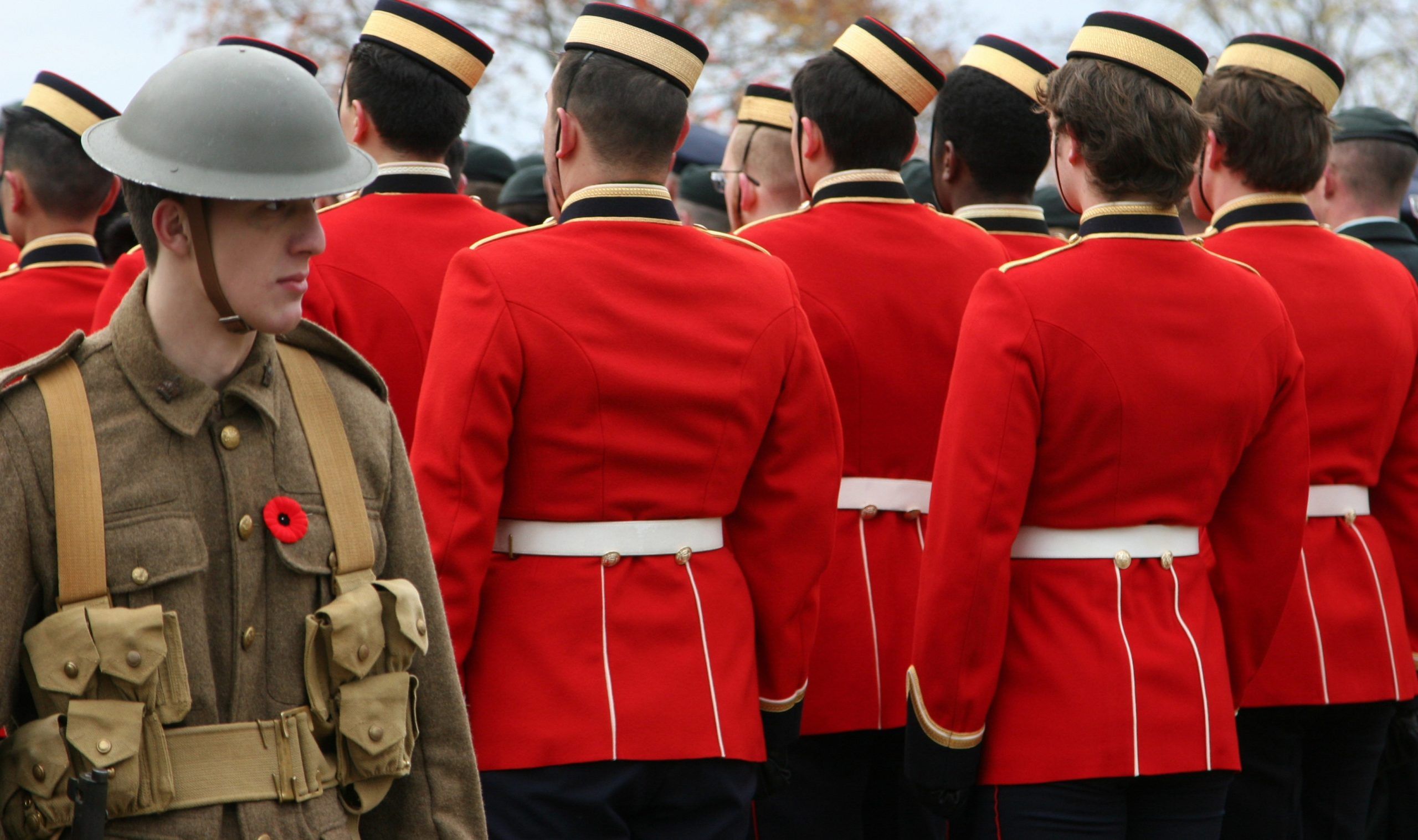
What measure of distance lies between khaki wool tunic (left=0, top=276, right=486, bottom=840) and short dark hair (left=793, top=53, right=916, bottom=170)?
210 centimetres

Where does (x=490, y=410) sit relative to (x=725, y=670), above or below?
above

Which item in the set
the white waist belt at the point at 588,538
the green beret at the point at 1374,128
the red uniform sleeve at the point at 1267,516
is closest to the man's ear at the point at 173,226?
the white waist belt at the point at 588,538

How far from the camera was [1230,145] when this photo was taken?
4.23m

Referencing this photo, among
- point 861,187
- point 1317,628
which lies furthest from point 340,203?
point 1317,628

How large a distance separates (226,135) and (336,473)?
1.59ft

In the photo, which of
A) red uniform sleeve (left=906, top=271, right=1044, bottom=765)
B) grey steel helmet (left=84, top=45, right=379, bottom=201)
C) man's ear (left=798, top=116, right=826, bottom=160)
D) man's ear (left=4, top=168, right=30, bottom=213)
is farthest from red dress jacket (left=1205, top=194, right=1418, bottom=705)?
man's ear (left=4, top=168, right=30, bottom=213)

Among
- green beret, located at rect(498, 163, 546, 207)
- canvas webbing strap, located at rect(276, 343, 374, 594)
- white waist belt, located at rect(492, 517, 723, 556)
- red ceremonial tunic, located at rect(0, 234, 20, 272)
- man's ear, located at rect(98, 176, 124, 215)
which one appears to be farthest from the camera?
green beret, located at rect(498, 163, 546, 207)

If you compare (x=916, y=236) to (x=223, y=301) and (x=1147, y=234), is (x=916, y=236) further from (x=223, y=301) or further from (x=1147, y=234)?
(x=223, y=301)

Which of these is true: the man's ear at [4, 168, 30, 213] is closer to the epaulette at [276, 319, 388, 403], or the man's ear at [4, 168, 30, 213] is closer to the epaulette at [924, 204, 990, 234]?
the epaulette at [924, 204, 990, 234]

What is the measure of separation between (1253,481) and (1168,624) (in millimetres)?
391

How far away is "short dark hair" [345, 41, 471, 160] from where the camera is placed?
4.14 metres

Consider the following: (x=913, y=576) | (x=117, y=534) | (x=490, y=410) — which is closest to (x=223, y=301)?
(x=117, y=534)

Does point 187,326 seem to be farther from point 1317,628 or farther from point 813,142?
point 1317,628

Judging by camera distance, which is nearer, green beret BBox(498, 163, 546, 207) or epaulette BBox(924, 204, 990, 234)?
epaulette BBox(924, 204, 990, 234)
